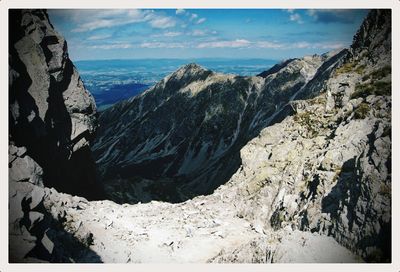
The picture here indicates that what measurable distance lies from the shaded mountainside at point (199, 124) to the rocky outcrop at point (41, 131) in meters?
74.1

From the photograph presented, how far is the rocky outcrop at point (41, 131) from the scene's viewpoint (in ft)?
93.0

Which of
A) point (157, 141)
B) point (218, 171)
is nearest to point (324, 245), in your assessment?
point (218, 171)

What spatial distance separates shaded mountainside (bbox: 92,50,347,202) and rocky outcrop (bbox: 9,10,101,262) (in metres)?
74.1

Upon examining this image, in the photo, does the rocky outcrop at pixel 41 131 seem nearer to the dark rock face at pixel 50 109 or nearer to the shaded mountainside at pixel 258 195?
the dark rock face at pixel 50 109

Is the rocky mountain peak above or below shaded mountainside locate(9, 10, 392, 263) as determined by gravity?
above

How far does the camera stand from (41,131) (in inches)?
1738

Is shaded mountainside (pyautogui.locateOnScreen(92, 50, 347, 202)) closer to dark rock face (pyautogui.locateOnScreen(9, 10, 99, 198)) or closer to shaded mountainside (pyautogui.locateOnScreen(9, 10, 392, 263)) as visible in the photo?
dark rock face (pyautogui.locateOnScreen(9, 10, 99, 198))

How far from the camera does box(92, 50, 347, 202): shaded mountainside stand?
148 metres

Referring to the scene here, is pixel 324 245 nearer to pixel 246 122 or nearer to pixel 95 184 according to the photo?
pixel 95 184

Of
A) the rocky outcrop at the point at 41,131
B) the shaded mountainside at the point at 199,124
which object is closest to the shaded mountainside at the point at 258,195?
the rocky outcrop at the point at 41,131

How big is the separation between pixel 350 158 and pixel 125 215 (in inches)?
961

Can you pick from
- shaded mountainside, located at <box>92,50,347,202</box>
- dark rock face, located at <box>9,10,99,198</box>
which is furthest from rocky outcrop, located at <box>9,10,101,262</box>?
shaded mountainside, located at <box>92,50,347,202</box>

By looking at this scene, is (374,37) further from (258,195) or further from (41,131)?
(41,131)

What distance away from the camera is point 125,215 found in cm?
4453
